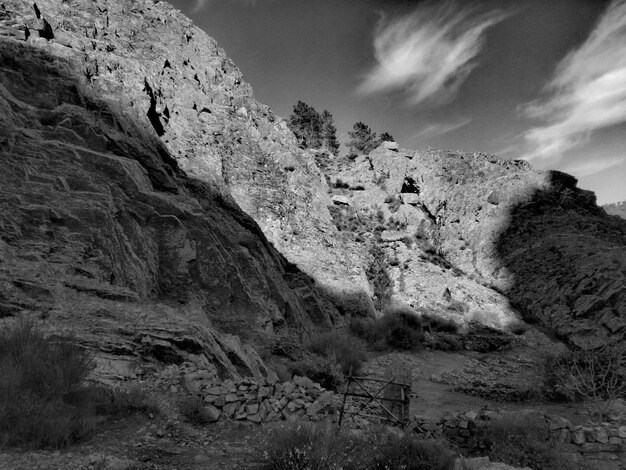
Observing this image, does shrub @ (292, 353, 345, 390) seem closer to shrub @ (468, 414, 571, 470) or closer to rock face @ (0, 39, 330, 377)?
rock face @ (0, 39, 330, 377)

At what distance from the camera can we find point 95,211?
1345 centimetres

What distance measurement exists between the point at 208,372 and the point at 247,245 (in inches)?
507

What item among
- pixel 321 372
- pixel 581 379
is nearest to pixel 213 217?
pixel 321 372

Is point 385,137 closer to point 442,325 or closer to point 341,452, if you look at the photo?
point 442,325

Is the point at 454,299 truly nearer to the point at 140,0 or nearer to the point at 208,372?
the point at 208,372

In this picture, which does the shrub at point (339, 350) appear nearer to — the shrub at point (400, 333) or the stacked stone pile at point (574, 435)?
the shrub at point (400, 333)

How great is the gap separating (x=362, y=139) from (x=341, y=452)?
219 feet

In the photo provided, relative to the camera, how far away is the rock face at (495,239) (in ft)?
105

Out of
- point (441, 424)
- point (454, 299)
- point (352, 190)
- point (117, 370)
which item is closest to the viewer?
point (117, 370)

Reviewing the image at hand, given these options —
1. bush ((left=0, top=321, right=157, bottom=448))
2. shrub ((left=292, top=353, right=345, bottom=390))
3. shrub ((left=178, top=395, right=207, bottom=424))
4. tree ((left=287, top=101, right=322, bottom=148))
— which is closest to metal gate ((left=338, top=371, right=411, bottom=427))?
shrub ((left=178, top=395, right=207, bottom=424))

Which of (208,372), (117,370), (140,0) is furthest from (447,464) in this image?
(140,0)

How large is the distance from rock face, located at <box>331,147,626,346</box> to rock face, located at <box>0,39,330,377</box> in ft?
76.1

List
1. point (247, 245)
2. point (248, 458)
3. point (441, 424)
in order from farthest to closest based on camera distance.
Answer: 1. point (247, 245)
2. point (441, 424)
3. point (248, 458)

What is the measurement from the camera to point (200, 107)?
3116cm
